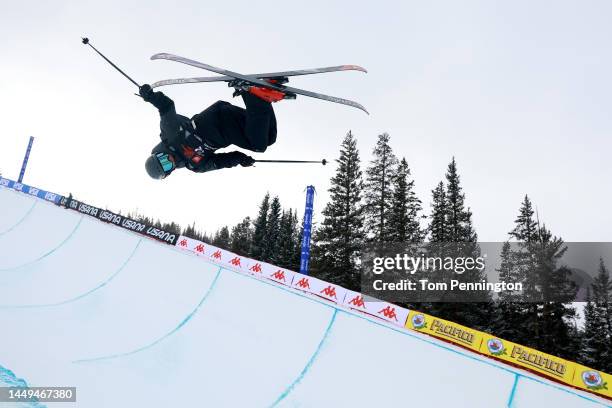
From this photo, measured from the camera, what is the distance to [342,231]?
2709cm

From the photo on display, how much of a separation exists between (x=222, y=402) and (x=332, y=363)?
1.33 metres

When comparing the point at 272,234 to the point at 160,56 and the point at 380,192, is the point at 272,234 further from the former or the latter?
the point at 160,56

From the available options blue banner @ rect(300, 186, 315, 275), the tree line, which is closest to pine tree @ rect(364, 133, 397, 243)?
the tree line

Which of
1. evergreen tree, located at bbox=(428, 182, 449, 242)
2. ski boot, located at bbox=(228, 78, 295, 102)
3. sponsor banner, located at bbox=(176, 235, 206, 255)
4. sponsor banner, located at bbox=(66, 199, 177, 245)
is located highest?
Answer: evergreen tree, located at bbox=(428, 182, 449, 242)

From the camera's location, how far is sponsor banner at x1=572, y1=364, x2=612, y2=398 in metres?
7.01

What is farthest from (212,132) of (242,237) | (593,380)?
(242,237)

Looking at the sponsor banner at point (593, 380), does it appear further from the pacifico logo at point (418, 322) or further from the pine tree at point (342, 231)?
the pine tree at point (342, 231)

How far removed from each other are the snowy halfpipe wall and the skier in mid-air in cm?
218

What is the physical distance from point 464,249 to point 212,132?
82.1 ft

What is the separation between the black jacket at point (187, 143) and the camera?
4.38m

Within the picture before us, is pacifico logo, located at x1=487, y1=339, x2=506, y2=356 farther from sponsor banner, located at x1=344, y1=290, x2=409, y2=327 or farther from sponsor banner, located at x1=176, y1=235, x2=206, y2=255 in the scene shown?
sponsor banner, located at x1=176, y1=235, x2=206, y2=255

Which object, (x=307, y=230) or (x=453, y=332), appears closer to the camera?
(x=453, y=332)

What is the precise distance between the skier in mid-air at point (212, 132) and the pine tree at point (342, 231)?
859 inches

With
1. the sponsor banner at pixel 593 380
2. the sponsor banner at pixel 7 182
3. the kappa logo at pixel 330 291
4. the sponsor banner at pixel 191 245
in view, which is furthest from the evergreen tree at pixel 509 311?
the sponsor banner at pixel 7 182
